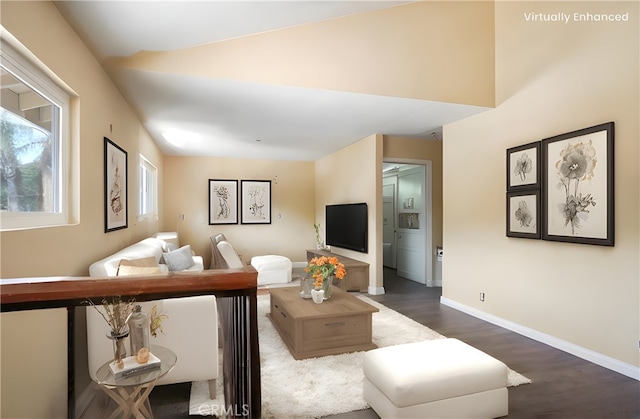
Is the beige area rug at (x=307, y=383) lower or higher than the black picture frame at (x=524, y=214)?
lower

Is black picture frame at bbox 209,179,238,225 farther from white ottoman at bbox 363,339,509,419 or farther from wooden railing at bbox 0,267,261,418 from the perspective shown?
wooden railing at bbox 0,267,261,418

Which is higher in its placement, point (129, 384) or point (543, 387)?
point (129, 384)

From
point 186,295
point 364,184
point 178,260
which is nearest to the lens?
point 186,295

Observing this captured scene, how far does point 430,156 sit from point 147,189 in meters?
4.89

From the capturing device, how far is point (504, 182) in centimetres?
380

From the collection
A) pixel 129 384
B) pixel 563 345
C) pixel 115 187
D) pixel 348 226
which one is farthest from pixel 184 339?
pixel 348 226

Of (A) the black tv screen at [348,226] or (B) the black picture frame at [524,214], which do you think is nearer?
(B) the black picture frame at [524,214]

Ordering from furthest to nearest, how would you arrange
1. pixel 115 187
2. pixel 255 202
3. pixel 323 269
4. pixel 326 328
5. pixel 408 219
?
1. pixel 255 202
2. pixel 408 219
3. pixel 323 269
4. pixel 115 187
5. pixel 326 328

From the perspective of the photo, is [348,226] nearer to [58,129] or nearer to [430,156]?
[430,156]

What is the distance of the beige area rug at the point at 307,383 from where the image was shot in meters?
2.19

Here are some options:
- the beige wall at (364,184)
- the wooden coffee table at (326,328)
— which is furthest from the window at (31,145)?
the beige wall at (364,184)

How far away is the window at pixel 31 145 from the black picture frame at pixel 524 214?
406 cm

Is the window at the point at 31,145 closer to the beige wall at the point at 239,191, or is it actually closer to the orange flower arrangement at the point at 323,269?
the orange flower arrangement at the point at 323,269

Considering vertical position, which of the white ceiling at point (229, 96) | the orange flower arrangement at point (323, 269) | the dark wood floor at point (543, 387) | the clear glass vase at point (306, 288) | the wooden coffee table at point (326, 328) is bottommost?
the dark wood floor at point (543, 387)
